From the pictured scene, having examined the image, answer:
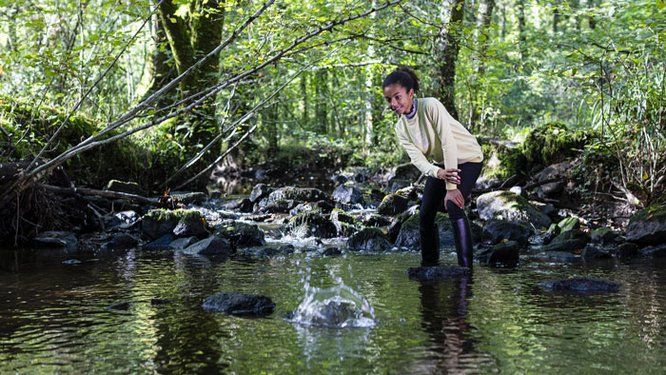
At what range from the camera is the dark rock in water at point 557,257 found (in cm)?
802

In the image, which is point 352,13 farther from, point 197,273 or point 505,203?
point 505,203

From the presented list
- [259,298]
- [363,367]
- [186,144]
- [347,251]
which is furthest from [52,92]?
[363,367]

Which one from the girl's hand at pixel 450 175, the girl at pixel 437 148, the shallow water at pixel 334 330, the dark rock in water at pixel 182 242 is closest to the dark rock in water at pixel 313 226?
the dark rock in water at pixel 182 242

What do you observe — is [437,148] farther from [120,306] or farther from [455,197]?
[120,306]

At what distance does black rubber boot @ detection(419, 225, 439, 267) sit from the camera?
24.7 ft

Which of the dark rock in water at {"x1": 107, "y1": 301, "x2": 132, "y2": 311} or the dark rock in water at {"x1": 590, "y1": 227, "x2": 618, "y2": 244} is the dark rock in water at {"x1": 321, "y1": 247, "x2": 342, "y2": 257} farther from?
the dark rock in water at {"x1": 107, "y1": 301, "x2": 132, "y2": 311}

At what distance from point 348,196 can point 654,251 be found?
294 inches

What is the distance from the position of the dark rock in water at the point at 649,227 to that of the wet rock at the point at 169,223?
5.91m

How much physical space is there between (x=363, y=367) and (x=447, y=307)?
5.82ft

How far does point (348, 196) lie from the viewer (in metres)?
14.9

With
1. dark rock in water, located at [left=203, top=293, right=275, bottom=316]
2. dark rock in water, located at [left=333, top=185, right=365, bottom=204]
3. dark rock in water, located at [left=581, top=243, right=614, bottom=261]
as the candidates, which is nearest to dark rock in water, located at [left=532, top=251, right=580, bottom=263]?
dark rock in water, located at [left=581, top=243, right=614, bottom=261]

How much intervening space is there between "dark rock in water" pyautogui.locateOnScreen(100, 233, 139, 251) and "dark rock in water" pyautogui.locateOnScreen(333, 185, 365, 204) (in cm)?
588

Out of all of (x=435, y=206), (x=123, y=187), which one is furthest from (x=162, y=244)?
(x=435, y=206)

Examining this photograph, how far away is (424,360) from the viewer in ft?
12.2
